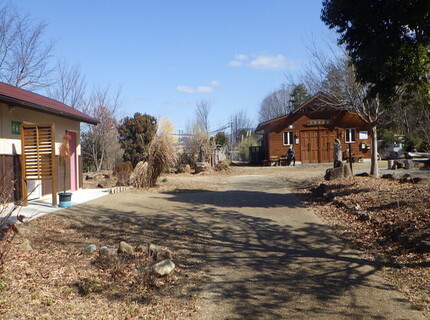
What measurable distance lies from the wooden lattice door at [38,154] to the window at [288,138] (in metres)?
22.7

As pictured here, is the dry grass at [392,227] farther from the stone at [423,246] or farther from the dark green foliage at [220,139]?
the dark green foliage at [220,139]

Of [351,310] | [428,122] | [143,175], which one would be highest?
[428,122]

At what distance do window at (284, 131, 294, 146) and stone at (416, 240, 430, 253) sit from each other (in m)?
25.0

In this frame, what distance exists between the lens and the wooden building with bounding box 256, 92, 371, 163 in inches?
1175

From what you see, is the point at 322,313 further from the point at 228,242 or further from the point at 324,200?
the point at 324,200

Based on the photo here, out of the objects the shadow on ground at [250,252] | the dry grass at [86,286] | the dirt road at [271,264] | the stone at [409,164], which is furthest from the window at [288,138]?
the dry grass at [86,286]

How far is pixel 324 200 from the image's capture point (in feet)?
37.8

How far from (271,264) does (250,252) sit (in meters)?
0.69

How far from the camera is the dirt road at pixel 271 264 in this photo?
4113mm

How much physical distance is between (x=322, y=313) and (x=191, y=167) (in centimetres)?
2376

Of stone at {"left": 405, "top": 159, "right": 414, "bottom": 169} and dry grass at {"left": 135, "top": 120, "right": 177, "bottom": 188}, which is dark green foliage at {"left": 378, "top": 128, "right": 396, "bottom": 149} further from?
dry grass at {"left": 135, "top": 120, "right": 177, "bottom": 188}

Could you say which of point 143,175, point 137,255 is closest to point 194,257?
point 137,255

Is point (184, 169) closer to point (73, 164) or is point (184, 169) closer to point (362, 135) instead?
point (73, 164)

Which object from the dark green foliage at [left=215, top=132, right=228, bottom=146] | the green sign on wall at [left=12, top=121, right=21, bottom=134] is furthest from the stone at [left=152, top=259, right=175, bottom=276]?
the dark green foliage at [left=215, top=132, right=228, bottom=146]
